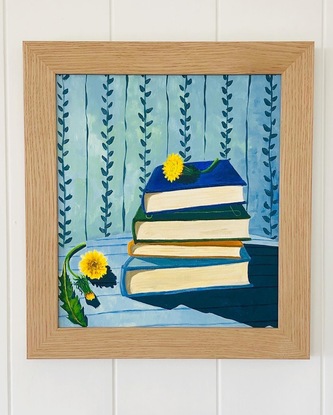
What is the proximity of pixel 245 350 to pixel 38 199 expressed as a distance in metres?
0.41

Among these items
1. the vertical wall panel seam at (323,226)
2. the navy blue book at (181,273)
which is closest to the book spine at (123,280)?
the navy blue book at (181,273)

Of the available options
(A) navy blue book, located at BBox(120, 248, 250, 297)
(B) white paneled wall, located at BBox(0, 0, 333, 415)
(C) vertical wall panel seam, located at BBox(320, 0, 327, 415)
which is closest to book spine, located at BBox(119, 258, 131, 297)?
(A) navy blue book, located at BBox(120, 248, 250, 297)

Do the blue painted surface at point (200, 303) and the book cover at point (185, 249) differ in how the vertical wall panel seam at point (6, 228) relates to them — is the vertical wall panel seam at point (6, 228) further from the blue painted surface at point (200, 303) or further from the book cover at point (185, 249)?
the book cover at point (185, 249)

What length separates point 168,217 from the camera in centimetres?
96

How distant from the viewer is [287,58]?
0.95 metres

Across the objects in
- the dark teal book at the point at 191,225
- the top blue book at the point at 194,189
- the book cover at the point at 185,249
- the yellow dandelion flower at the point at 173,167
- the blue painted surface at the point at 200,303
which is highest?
the yellow dandelion flower at the point at 173,167

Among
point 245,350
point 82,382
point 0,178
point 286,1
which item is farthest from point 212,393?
point 286,1

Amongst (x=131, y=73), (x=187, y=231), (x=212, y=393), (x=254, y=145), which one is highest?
(x=131, y=73)

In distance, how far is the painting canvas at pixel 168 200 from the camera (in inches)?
37.7

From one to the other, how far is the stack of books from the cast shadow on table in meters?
0.01

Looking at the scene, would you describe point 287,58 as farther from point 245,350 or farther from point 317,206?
point 245,350

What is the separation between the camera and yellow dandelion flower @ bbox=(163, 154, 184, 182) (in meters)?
0.96

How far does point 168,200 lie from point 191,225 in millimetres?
54

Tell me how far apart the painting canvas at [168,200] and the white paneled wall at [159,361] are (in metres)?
0.07
